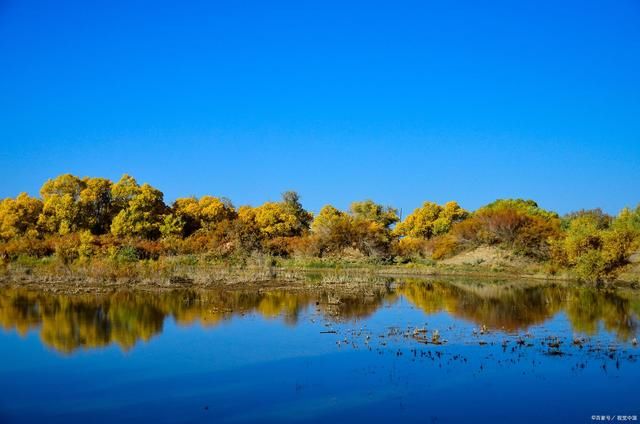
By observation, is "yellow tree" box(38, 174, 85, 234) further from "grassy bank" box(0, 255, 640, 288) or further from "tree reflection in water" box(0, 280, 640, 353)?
"tree reflection in water" box(0, 280, 640, 353)

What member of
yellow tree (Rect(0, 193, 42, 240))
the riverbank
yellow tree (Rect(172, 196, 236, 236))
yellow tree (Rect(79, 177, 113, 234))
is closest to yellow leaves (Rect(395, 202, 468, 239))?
yellow tree (Rect(172, 196, 236, 236))

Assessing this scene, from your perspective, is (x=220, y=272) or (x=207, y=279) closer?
(x=207, y=279)

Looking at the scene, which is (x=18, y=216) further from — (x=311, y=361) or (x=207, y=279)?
(x=311, y=361)

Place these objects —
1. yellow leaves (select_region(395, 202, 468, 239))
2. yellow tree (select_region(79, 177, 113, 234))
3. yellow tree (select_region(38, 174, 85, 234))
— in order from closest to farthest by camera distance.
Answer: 1. yellow tree (select_region(38, 174, 85, 234))
2. yellow tree (select_region(79, 177, 113, 234))
3. yellow leaves (select_region(395, 202, 468, 239))

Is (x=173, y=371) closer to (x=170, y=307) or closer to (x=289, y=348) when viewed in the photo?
(x=289, y=348)

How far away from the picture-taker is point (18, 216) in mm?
49125

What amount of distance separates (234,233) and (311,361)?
36.3 m

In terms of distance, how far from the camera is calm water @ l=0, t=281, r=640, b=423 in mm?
9766

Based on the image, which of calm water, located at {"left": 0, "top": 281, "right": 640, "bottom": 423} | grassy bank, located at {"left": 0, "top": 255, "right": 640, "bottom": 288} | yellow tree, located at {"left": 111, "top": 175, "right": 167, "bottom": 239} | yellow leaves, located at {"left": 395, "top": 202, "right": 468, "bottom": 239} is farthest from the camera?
yellow leaves, located at {"left": 395, "top": 202, "right": 468, "bottom": 239}

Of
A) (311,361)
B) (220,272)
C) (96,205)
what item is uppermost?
(96,205)

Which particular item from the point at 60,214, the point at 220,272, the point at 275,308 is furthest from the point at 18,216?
the point at 275,308

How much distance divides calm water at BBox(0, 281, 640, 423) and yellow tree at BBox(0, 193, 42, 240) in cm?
2885

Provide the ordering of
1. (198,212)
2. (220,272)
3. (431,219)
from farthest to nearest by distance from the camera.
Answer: (431,219), (198,212), (220,272)

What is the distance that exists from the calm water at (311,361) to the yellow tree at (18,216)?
2885 centimetres
